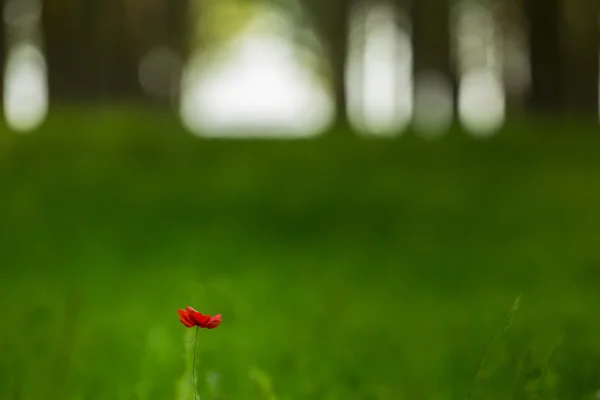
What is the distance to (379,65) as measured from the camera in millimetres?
19766

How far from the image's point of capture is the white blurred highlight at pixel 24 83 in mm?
13562

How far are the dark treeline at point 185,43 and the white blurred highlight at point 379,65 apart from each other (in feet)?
2.54

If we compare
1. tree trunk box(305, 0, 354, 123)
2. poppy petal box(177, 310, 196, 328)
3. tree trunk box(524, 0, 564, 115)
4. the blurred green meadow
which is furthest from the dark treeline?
poppy petal box(177, 310, 196, 328)

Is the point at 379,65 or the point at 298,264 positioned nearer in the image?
the point at 298,264

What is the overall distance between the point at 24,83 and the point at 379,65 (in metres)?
8.34

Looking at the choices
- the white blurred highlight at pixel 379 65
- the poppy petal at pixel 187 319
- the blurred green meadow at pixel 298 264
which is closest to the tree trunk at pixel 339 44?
the white blurred highlight at pixel 379 65

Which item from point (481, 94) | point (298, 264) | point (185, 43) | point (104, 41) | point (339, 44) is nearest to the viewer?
point (298, 264)

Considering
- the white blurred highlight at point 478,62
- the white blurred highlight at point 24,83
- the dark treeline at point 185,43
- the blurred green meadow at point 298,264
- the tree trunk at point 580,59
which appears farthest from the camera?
the white blurred highlight at point 478,62

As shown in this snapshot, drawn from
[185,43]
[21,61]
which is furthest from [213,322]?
[21,61]

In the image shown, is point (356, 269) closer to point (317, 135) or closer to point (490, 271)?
point (490, 271)

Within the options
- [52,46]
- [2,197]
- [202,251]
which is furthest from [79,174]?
[52,46]

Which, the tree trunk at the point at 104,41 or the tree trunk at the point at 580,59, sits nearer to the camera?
the tree trunk at the point at 104,41

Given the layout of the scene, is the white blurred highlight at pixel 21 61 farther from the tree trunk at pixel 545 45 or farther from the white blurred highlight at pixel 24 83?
the tree trunk at pixel 545 45

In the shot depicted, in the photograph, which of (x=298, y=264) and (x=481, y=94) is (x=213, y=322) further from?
(x=481, y=94)
